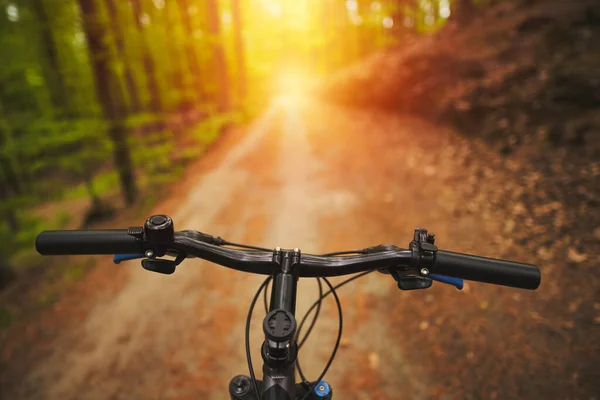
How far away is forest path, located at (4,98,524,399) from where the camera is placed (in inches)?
158

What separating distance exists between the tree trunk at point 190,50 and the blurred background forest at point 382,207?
13.9ft

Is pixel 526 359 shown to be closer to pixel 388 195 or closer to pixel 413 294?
pixel 413 294

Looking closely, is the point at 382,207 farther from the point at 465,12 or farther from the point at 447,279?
the point at 465,12

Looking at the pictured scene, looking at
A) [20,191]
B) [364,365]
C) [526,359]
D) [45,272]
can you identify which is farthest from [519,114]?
[20,191]

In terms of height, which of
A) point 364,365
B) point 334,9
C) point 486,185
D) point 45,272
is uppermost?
point 334,9

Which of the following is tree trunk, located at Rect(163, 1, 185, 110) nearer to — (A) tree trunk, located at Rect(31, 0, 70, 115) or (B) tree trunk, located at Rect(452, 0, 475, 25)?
(A) tree trunk, located at Rect(31, 0, 70, 115)

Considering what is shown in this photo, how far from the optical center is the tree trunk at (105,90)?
8.02 m

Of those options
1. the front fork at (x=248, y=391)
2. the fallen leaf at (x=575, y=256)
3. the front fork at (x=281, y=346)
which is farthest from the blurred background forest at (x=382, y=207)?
the front fork at (x=281, y=346)

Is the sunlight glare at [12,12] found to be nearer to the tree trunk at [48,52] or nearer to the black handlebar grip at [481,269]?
the tree trunk at [48,52]

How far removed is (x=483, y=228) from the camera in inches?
213

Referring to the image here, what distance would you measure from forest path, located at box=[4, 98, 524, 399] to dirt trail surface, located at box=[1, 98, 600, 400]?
21 millimetres

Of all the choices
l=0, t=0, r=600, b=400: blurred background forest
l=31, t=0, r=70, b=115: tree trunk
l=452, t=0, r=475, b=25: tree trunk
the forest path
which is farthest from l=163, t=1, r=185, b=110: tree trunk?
l=452, t=0, r=475, b=25: tree trunk

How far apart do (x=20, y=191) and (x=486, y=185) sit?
16311 mm

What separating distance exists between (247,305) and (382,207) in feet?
13.2
